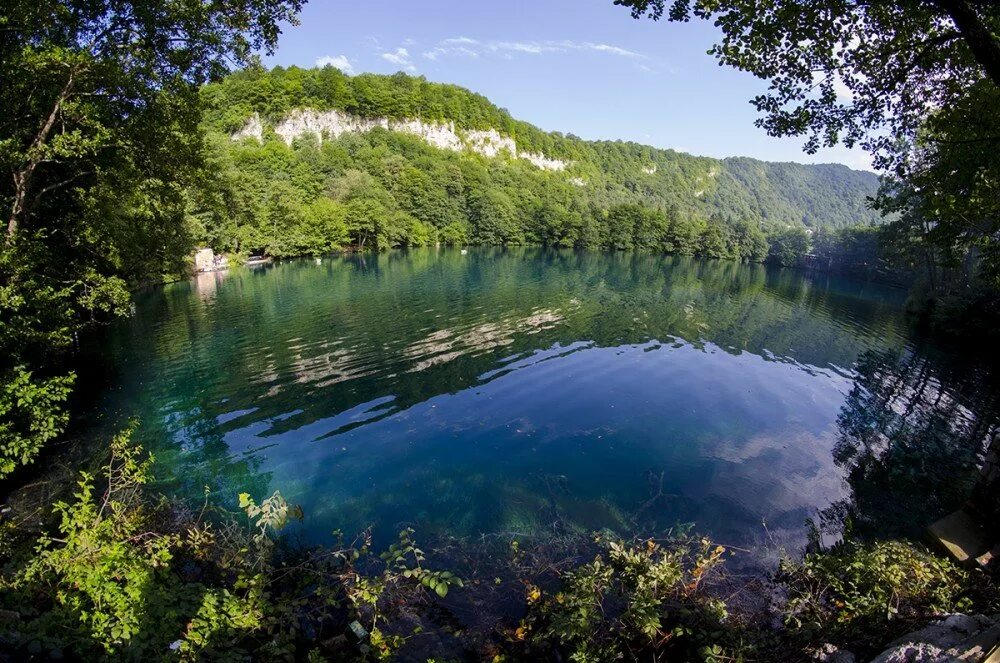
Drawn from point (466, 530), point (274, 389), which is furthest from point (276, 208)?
point (466, 530)

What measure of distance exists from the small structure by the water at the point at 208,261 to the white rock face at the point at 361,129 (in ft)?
316

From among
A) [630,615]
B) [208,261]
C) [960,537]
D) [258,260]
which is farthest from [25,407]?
[258,260]

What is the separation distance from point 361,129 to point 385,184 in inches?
2256

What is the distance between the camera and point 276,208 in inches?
3135

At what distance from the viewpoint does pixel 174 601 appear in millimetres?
5957

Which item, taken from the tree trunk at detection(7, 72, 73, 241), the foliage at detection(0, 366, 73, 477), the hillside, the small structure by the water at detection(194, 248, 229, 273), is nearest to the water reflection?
the foliage at detection(0, 366, 73, 477)

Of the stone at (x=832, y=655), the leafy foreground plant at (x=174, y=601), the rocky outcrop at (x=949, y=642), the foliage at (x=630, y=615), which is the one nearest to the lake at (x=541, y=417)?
the leafy foreground plant at (x=174, y=601)

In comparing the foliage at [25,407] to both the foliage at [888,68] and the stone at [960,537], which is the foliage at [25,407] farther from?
the stone at [960,537]

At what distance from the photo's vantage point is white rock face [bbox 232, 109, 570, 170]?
149 metres

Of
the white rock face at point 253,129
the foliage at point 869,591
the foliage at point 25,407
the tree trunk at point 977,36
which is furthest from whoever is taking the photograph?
the white rock face at point 253,129

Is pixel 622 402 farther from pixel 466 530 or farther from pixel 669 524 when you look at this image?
pixel 466 530

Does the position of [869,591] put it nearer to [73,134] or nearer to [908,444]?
[908,444]

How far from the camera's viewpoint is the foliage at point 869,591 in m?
6.28

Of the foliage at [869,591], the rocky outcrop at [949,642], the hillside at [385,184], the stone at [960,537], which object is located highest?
the hillside at [385,184]
